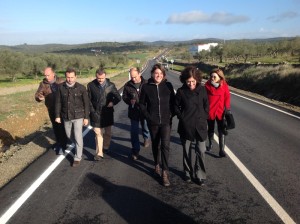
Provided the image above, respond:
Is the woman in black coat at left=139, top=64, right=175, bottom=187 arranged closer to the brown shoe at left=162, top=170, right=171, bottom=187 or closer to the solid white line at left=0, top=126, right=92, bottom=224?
the brown shoe at left=162, top=170, right=171, bottom=187

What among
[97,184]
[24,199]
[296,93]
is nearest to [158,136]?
[97,184]

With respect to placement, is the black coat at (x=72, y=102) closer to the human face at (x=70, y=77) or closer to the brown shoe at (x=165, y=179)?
the human face at (x=70, y=77)

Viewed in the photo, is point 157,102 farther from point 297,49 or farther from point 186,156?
point 297,49

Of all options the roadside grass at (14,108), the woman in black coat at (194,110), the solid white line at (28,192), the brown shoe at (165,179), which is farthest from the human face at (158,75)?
the roadside grass at (14,108)

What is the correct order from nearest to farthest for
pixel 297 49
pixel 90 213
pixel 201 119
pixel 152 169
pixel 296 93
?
pixel 90 213 < pixel 201 119 < pixel 152 169 < pixel 296 93 < pixel 297 49

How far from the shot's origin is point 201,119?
18.2 feet

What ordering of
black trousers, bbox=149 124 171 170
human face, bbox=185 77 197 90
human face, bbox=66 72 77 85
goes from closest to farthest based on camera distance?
1. human face, bbox=185 77 197 90
2. black trousers, bbox=149 124 171 170
3. human face, bbox=66 72 77 85

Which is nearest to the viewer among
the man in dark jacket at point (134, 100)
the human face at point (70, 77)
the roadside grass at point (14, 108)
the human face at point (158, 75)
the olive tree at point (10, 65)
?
the human face at point (158, 75)

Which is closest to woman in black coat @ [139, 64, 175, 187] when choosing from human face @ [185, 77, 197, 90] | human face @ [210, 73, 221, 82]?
human face @ [185, 77, 197, 90]

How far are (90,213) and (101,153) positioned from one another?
2.71 m

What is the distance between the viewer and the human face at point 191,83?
5.37m

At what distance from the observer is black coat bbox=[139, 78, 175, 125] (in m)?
5.62

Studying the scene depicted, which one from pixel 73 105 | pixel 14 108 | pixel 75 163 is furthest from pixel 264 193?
pixel 14 108

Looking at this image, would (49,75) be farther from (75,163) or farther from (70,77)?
(75,163)
